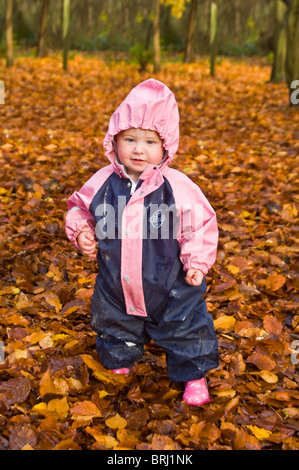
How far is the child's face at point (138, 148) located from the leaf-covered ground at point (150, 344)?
3.46 feet

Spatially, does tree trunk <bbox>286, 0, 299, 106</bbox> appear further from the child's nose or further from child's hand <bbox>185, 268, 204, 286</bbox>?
child's hand <bbox>185, 268, 204, 286</bbox>

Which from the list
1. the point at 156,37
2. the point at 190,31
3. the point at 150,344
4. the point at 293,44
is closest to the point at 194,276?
the point at 150,344

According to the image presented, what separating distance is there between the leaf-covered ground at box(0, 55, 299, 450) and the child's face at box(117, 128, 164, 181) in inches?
41.5

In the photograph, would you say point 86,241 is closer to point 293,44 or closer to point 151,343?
point 151,343

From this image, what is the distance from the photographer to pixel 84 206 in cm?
211

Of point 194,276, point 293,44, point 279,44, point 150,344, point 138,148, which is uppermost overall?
point 279,44

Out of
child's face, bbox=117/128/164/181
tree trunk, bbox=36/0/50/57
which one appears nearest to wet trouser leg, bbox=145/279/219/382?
child's face, bbox=117/128/164/181

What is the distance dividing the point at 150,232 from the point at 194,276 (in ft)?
0.86

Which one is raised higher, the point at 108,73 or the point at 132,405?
the point at 108,73

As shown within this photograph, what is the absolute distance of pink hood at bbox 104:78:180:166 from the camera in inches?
74.9

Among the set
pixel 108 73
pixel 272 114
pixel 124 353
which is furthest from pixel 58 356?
pixel 108 73

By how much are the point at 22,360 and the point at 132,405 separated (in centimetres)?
61

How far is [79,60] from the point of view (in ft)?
54.4
